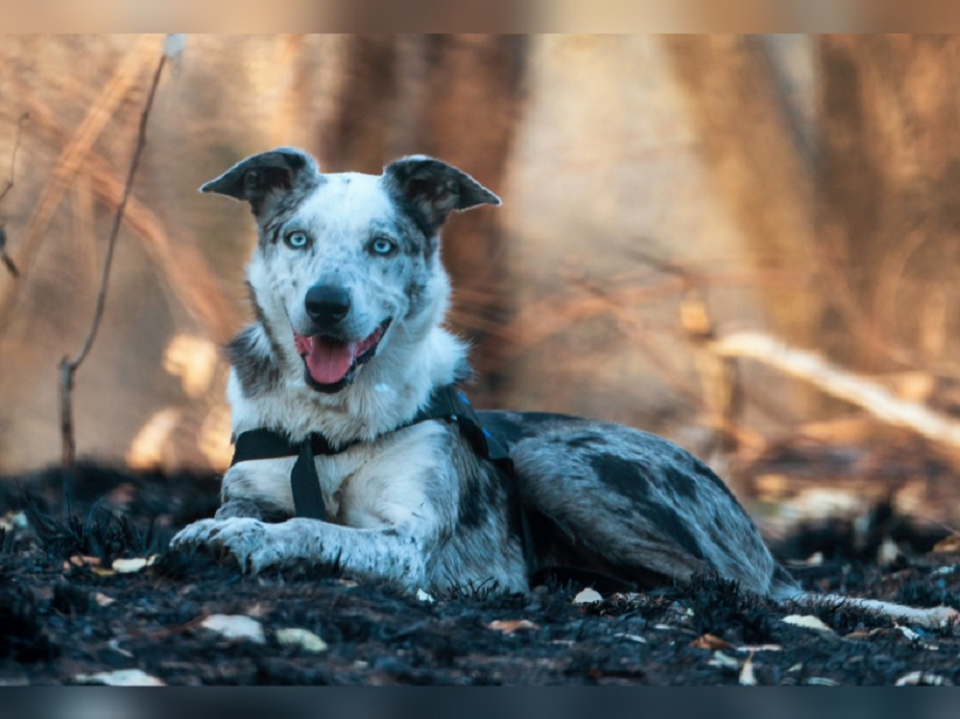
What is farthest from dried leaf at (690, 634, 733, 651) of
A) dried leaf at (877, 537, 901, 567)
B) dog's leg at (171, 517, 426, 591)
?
dried leaf at (877, 537, 901, 567)

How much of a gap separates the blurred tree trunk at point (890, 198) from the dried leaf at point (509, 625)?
14.5 ft

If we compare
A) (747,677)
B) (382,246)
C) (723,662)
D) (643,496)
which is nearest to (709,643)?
(723,662)

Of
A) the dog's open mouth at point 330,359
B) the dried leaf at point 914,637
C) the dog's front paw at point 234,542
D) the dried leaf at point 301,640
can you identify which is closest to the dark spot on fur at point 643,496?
the dried leaf at point 914,637

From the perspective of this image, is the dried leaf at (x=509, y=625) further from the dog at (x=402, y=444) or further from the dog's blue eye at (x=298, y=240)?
the dog's blue eye at (x=298, y=240)

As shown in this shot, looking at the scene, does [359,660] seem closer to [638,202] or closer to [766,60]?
[638,202]

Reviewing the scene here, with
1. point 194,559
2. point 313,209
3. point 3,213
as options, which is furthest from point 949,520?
point 3,213

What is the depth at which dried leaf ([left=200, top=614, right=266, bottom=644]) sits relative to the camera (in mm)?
3875

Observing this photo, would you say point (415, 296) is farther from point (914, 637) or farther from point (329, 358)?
point (914, 637)

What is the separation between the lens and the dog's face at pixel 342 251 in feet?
16.3

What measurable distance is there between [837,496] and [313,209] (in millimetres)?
4409

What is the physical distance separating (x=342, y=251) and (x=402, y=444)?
2.59ft

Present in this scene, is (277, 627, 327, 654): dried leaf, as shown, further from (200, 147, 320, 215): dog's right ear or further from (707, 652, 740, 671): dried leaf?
(200, 147, 320, 215): dog's right ear

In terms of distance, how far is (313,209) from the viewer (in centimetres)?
518

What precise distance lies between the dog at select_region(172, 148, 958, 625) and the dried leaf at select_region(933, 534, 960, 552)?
7.30 feet
